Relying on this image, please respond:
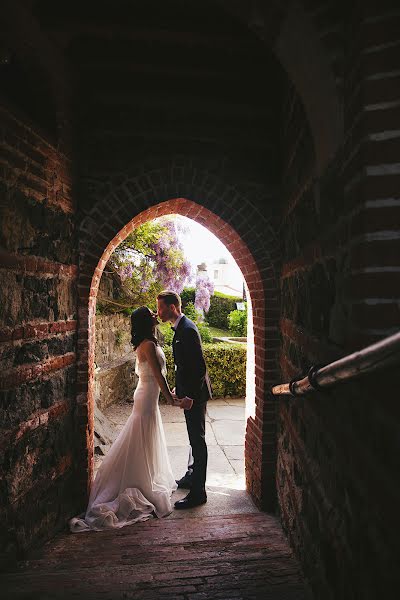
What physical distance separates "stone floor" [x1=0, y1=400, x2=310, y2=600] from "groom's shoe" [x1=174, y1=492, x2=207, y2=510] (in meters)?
0.06

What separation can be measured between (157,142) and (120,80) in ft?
2.05

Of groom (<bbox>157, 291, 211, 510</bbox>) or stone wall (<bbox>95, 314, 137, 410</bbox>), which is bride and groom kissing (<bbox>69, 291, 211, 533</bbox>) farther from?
stone wall (<bbox>95, 314, 137, 410</bbox>)

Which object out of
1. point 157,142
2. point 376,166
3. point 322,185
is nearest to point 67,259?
point 157,142

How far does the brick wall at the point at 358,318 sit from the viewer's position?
1.40 meters

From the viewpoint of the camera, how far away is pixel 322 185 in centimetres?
220

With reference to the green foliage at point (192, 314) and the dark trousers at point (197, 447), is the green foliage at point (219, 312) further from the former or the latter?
the dark trousers at point (197, 447)

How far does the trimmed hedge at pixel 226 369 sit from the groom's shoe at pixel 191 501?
16.0 feet

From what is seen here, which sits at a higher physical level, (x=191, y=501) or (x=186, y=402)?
(x=186, y=402)

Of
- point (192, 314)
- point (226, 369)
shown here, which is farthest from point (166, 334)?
point (192, 314)

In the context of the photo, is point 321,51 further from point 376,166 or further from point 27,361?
point 27,361

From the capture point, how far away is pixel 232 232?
3.88m

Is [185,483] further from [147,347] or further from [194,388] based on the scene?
[147,347]

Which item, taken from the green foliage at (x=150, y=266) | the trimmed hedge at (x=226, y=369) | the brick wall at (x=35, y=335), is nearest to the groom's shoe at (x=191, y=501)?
the brick wall at (x=35, y=335)

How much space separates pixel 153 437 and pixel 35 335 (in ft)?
5.52
